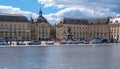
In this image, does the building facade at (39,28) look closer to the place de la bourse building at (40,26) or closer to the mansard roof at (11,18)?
the place de la bourse building at (40,26)

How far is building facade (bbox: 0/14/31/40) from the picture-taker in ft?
595

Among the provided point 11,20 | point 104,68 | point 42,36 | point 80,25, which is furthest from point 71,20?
point 104,68

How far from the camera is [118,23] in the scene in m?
186

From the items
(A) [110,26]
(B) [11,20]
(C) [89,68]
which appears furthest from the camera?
(A) [110,26]

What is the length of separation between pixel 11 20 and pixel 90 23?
47.7m

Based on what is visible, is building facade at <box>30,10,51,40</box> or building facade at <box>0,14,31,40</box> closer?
building facade at <box>0,14,31,40</box>

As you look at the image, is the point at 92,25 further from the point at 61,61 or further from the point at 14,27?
the point at 61,61

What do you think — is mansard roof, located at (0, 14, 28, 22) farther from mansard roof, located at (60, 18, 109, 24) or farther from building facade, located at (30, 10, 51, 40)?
mansard roof, located at (60, 18, 109, 24)

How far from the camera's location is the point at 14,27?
18662cm

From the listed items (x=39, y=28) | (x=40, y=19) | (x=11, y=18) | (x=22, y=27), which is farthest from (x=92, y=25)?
(x=11, y=18)

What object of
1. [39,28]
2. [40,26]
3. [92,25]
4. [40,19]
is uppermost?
[40,19]

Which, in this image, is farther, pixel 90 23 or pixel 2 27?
pixel 90 23

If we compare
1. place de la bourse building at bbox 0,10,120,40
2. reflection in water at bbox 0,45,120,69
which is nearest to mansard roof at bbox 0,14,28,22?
place de la bourse building at bbox 0,10,120,40

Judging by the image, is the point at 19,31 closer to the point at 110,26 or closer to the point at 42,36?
the point at 42,36
